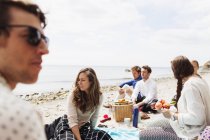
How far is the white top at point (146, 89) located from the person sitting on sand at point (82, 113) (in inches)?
198

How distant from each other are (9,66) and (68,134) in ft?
14.2

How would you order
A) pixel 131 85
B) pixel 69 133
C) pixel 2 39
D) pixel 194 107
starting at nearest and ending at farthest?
1. pixel 2 39
2. pixel 194 107
3. pixel 69 133
4. pixel 131 85

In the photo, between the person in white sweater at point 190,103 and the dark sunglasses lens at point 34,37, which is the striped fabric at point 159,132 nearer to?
the person in white sweater at point 190,103

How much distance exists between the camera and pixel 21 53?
1231 millimetres

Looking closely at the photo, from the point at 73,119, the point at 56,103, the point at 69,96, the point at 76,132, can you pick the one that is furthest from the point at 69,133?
the point at 56,103

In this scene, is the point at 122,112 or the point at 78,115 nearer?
the point at 78,115

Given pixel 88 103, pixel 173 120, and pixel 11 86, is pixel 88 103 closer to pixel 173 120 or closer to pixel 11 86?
pixel 173 120

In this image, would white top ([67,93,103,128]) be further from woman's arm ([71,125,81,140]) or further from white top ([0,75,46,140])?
white top ([0,75,46,140])

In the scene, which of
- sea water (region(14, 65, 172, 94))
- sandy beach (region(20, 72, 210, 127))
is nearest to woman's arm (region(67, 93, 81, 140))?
sea water (region(14, 65, 172, 94))

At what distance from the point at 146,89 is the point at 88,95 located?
5.39m

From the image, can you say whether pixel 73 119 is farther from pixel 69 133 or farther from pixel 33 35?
pixel 33 35

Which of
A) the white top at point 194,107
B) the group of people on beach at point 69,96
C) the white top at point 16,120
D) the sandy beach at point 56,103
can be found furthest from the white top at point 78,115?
the white top at point 16,120

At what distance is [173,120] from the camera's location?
5.14 meters

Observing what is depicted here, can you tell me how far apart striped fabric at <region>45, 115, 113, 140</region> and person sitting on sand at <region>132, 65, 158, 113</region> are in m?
4.96
